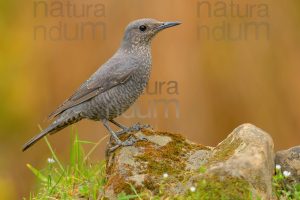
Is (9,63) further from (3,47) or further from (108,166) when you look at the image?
(108,166)

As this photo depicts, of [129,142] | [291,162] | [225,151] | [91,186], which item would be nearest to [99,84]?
[129,142]

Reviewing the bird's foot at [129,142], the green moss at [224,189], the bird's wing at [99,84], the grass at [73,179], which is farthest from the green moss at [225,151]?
the bird's wing at [99,84]

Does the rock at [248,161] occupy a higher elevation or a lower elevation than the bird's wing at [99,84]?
lower

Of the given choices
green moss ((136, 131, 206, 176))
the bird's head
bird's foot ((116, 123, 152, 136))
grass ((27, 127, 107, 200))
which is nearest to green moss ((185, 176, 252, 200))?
green moss ((136, 131, 206, 176))

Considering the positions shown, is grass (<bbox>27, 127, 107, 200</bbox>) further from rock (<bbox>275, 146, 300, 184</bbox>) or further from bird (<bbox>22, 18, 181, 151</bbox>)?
rock (<bbox>275, 146, 300, 184</bbox>)

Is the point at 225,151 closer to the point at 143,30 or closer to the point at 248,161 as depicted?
the point at 248,161

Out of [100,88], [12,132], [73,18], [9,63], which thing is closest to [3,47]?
[9,63]

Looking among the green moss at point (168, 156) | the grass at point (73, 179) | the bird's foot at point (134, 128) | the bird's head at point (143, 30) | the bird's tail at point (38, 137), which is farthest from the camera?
the bird's head at point (143, 30)

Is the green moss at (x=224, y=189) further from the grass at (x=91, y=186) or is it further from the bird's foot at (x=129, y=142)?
the bird's foot at (x=129, y=142)
